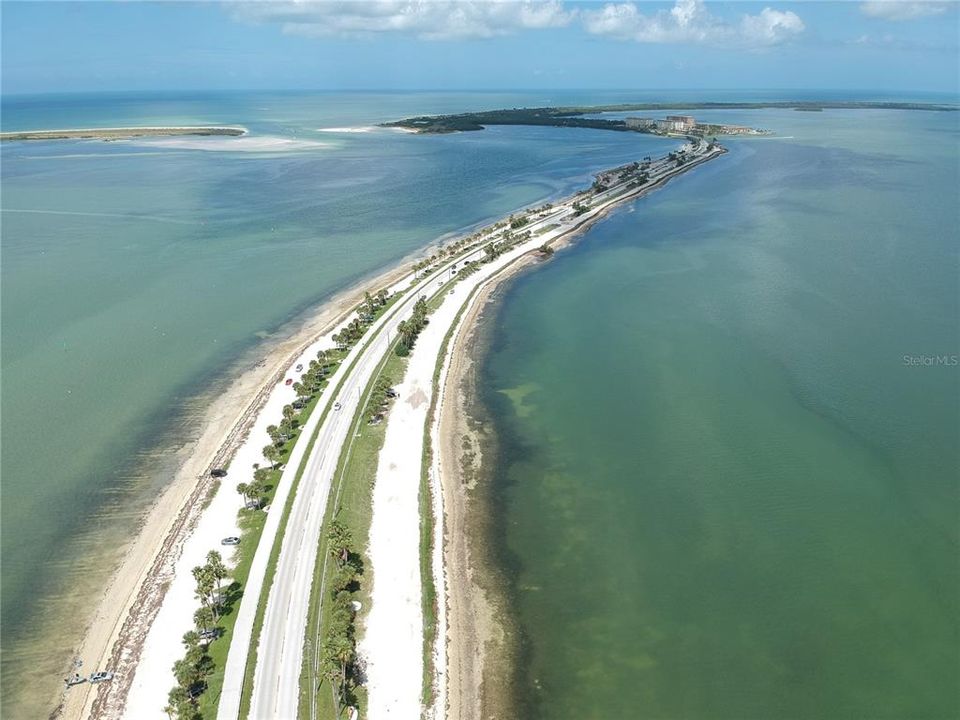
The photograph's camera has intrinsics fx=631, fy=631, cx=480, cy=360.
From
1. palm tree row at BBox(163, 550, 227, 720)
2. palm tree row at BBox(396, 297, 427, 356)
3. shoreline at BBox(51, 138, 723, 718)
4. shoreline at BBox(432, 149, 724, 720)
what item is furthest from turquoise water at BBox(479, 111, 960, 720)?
palm tree row at BBox(163, 550, 227, 720)

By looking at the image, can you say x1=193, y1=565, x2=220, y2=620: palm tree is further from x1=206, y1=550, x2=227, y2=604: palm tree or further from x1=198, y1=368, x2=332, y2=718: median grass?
x1=198, y1=368, x2=332, y2=718: median grass

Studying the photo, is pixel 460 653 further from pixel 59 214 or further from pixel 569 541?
pixel 59 214

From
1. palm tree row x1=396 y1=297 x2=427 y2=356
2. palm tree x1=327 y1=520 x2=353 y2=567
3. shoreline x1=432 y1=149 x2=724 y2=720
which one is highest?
palm tree row x1=396 y1=297 x2=427 y2=356

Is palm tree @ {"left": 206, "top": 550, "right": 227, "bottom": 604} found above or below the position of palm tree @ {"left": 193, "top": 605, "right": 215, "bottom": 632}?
above

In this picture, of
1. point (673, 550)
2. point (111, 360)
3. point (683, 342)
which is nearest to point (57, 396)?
point (111, 360)

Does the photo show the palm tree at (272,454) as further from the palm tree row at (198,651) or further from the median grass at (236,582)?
the palm tree row at (198,651)

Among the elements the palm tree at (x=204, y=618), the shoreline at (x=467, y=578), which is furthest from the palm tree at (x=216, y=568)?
the shoreline at (x=467, y=578)

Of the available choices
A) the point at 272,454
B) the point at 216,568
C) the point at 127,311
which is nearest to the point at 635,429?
the point at 272,454
